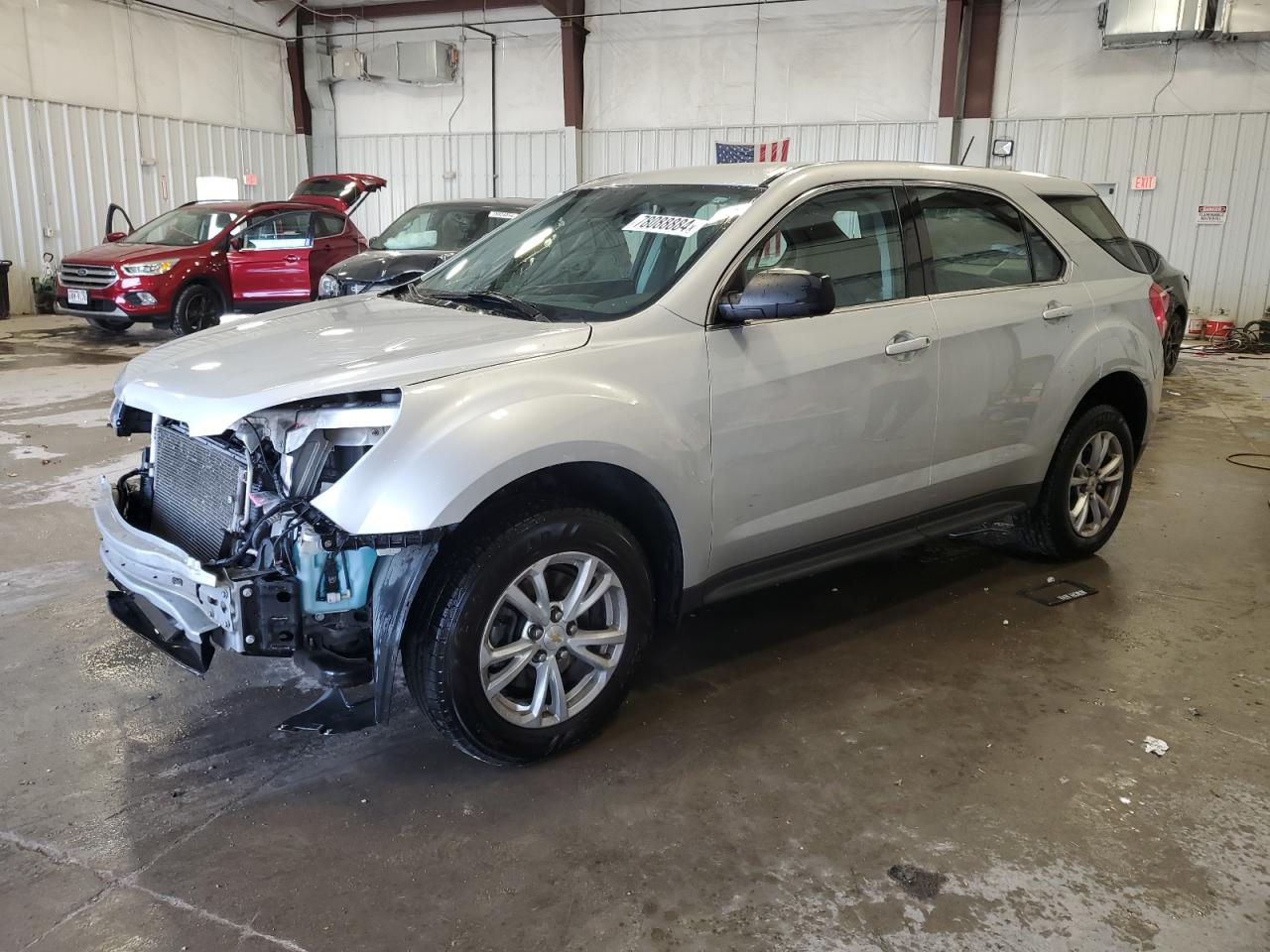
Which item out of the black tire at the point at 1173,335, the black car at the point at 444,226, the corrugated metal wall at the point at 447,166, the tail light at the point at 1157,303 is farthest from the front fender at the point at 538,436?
the corrugated metal wall at the point at 447,166

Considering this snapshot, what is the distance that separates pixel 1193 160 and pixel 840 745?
41.2 ft

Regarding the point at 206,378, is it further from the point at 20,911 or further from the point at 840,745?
the point at 840,745

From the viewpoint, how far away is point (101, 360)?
32.1 ft

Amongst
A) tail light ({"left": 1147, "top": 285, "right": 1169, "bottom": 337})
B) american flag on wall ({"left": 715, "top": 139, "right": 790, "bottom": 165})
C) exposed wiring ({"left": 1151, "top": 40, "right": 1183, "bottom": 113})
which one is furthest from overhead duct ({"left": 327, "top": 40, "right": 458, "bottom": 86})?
tail light ({"left": 1147, "top": 285, "right": 1169, "bottom": 337})

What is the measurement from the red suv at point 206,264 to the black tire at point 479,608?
924cm

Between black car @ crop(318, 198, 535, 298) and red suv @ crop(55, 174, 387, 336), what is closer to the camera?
black car @ crop(318, 198, 535, 298)

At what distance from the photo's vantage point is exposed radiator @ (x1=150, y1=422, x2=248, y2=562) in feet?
8.25

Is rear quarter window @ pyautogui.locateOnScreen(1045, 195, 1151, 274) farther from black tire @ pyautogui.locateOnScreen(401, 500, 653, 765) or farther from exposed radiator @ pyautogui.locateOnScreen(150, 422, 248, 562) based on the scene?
exposed radiator @ pyautogui.locateOnScreen(150, 422, 248, 562)

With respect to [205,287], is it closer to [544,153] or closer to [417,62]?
[544,153]

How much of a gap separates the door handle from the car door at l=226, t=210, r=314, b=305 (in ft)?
30.3

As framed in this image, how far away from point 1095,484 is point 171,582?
3.64 metres

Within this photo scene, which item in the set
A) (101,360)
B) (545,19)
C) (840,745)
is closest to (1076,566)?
(840,745)

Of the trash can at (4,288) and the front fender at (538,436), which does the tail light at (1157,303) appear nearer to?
the front fender at (538,436)

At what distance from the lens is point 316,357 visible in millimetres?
2541
